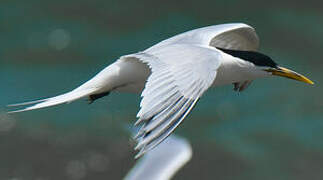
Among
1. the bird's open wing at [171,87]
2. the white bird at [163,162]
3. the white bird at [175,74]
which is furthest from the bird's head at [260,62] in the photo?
the white bird at [163,162]

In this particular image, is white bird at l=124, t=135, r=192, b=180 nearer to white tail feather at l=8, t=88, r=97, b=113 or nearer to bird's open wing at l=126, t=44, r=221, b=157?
white tail feather at l=8, t=88, r=97, b=113

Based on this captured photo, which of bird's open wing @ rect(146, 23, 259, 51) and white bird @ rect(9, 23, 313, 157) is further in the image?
bird's open wing @ rect(146, 23, 259, 51)

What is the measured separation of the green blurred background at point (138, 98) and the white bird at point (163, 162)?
2340 mm

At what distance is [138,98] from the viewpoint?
7781 mm

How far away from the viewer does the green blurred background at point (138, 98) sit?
7281mm

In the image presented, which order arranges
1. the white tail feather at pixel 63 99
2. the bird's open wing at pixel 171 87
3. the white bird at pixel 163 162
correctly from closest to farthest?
the bird's open wing at pixel 171 87
the white tail feather at pixel 63 99
the white bird at pixel 163 162

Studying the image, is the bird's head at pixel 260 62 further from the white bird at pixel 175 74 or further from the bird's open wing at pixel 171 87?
the bird's open wing at pixel 171 87

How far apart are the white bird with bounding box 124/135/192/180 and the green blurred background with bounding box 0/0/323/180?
A: 2.34 metres

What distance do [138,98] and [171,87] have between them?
16.4ft

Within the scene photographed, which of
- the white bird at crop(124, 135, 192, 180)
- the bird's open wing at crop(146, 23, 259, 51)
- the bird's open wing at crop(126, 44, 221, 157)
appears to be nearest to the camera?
the bird's open wing at crop(126, 44, 221, 157)

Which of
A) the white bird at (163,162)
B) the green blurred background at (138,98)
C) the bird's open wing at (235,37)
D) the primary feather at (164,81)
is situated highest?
the primary feather at (164,81)

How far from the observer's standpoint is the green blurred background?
7281 mm

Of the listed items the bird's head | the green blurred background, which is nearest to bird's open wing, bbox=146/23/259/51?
the bird's head

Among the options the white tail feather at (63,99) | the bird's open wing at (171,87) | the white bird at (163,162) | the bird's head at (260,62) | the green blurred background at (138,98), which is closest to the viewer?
the bird's open wing at (171,87)
